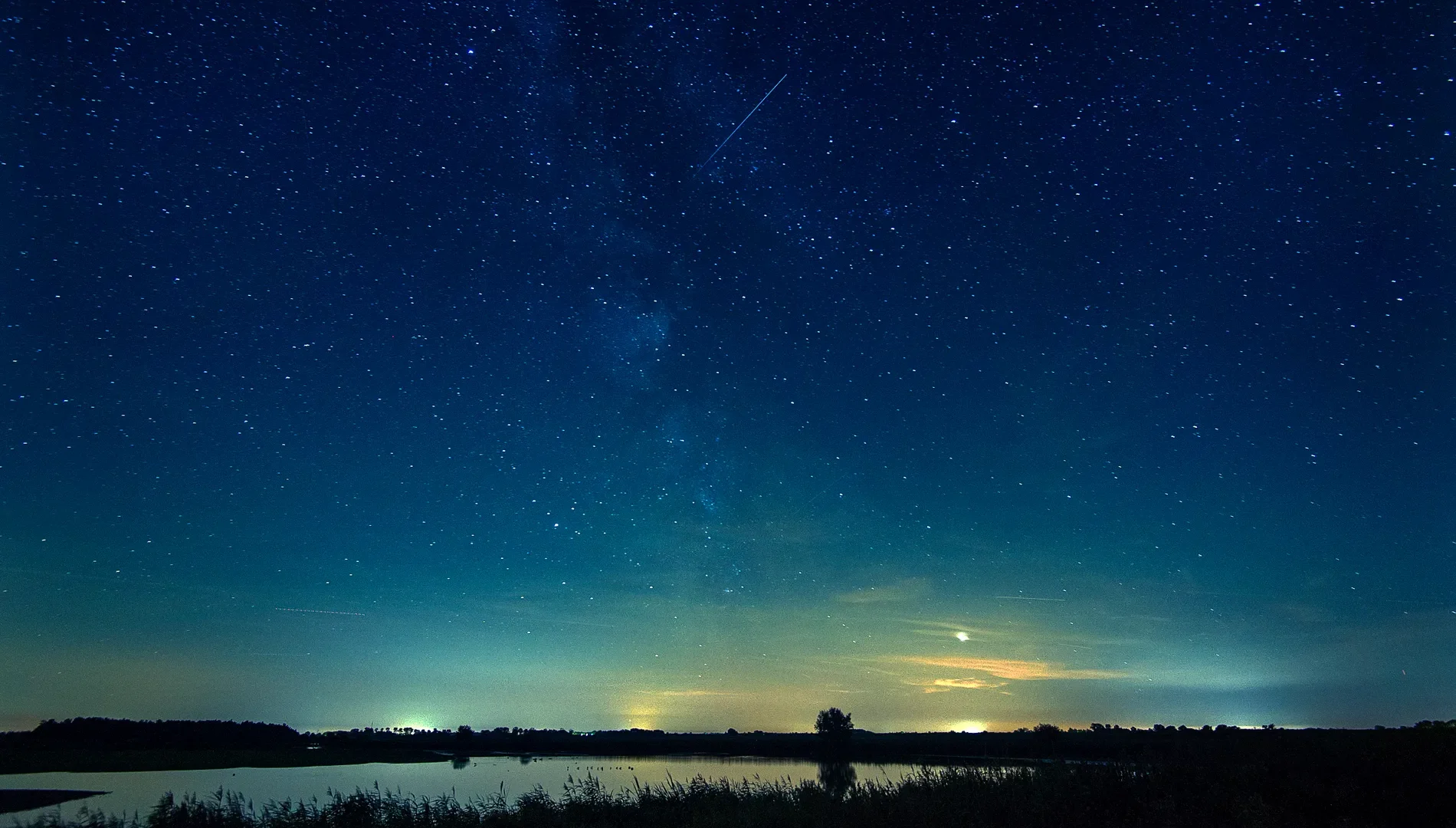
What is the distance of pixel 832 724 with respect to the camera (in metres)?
93.2

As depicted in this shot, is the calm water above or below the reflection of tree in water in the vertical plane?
below

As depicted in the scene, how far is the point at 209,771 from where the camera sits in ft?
189

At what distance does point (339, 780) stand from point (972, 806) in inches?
1895

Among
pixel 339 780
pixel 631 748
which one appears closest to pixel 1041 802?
pixel 339 780

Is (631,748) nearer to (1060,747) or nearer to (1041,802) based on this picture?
(1060,747)

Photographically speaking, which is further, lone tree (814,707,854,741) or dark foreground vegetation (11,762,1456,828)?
lone tree (814,707,854,741)

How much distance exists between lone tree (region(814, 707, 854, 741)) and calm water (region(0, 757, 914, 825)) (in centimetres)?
2819

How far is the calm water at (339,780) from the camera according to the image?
36.8 meters

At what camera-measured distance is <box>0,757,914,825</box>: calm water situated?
3681 cm

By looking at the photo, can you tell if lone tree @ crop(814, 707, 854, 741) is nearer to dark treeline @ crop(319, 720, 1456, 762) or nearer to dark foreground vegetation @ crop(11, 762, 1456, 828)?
dark treeline @ crop(319, 720, 1456, 762)

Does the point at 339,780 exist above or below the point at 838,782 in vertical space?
below

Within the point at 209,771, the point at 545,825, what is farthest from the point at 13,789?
the point at 545,825

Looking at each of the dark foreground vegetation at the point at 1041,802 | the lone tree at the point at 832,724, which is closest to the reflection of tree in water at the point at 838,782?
the dark foreground vegetation at the point at 1041,802

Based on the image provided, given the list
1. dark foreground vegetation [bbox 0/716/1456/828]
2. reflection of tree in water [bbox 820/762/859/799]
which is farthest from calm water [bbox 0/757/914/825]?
dark foreground vegetation [bbox 0/716/1456/828]
